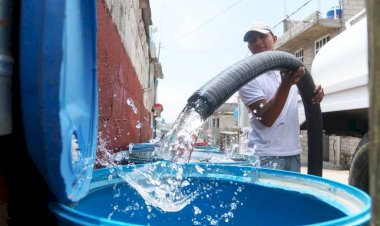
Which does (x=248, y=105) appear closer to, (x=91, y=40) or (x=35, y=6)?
(x=91, y=40)

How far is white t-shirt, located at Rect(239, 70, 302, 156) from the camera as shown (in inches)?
102

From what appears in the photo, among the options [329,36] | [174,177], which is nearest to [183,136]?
[174,177]

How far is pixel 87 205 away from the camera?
1084 millimetres

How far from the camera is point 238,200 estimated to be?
137 cm

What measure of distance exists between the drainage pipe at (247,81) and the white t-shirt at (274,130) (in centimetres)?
14

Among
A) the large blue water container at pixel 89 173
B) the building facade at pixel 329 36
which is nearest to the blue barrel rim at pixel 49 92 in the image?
the large blue water container at pixel 89 173

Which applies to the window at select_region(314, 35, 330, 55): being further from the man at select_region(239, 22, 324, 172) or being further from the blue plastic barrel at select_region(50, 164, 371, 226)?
the blue plastic barrel at select_region(50, 164, 371, 226)

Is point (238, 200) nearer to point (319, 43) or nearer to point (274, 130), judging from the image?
point (274, 130)

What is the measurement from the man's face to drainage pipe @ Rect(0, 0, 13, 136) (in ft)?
6.81

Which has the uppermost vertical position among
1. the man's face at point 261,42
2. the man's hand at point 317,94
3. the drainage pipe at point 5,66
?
the man's face at point 261,42

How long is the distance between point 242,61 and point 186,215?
0.83m

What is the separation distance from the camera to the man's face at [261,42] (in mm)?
2629

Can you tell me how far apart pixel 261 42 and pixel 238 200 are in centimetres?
156

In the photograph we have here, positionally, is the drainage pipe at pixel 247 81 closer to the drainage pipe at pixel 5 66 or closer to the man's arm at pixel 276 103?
the man's arm at pixel 276 103
